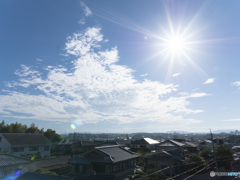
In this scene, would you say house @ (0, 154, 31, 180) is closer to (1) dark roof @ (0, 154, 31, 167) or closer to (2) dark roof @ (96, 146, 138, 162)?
(1) dark roof @ (0, 154, 31, 167)

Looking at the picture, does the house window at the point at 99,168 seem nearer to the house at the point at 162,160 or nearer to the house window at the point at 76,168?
the house window at the point at 76,168

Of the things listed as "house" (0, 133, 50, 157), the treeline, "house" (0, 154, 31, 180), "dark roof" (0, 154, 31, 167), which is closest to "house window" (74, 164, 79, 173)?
"house" (0, 154, 31, 180)

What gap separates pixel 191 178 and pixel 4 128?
230 feet

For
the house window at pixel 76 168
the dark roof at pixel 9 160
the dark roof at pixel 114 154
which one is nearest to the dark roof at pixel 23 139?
the dark roof at pixel 9 160

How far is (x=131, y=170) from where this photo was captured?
99.9ft

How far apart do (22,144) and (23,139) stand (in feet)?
9.14

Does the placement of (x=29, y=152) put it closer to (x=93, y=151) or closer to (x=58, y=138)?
(x=58, y=138)

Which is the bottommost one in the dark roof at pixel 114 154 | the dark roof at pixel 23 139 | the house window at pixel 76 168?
the house window at pixel 76 168

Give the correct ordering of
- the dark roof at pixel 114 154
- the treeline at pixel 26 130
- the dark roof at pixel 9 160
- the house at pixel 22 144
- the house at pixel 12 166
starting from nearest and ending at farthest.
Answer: the house at pixel 12 166 < the dark roof at pixel 9 160 < the dark roof at pixel 114 154 < the house at pixel 22 144 < the treeline at pixel 26 130

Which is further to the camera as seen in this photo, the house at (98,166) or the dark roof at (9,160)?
the house at (98,166)

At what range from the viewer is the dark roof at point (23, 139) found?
45491 millimetres

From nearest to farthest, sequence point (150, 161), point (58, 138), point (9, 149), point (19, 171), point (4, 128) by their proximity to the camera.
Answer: point (19, 171), point (150, 161), point (9, 149), point (4, 128), point (58, 138)

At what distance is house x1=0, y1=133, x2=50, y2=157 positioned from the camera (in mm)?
43938

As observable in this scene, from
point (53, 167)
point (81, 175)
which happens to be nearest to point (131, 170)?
point (81, 175)
